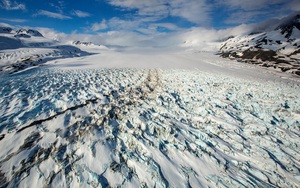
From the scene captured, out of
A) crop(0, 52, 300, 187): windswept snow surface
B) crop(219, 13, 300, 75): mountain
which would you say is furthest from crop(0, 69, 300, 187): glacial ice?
crop(219, 13, 300, 75): mountain

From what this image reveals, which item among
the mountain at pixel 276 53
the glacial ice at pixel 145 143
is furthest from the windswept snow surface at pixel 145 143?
the mountain at pixel 276 53

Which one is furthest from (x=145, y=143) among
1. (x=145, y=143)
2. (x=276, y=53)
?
(x=276, y=53)

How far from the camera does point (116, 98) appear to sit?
8.60 meters

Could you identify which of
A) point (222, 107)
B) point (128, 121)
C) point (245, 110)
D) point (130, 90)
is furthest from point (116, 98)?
point (245, 110)

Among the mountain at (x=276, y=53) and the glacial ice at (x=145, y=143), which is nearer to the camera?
the glacial ice at (x=145, y=143)

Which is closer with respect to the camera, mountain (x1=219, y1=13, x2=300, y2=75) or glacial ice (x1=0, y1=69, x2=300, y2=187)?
glacial ice (x1=0, y1=69, x2=300, y2=187)

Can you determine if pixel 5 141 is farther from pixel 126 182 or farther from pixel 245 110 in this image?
pixel 245 110

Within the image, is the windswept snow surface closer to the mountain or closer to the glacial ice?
the glacial ice

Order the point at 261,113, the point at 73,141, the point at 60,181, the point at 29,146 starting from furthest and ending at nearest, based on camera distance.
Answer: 1. the point at 261,113
2. the point at 73,141
3. the point at 29,146
4. the point at 60,181

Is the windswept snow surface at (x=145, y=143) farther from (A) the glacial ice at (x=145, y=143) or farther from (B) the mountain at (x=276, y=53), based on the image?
(B) the mountain at (x=276, y=53)

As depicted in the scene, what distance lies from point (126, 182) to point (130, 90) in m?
7.35

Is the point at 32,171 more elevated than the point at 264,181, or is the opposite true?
the point at 32,171

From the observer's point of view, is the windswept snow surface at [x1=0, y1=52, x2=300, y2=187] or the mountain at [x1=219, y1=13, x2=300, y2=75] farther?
the mountain at [x1=219, y1=13, x2=300, y2=75]

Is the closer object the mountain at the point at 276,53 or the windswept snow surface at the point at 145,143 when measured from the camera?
the windswept snow surface at the point at 145,143
